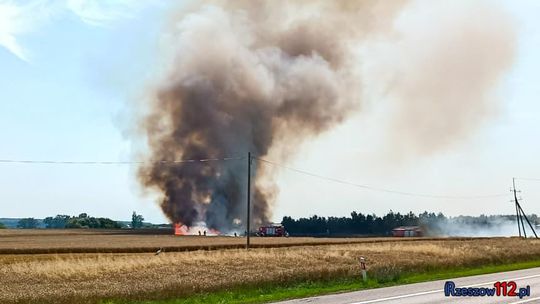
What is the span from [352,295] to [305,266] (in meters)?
8.11

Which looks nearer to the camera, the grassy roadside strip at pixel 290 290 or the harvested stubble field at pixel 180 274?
the grassy roadside strip at pixel 290 290

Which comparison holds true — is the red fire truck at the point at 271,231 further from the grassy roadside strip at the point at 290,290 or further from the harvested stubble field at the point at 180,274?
the grassy roadside strip at the point at 290,290

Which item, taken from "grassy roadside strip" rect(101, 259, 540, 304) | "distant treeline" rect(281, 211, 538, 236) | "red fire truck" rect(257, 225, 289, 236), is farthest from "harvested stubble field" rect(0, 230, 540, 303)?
"distant treeline" rect(281, 211, 538, 236)

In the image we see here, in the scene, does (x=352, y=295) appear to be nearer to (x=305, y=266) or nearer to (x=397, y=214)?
(x=305, y=266)

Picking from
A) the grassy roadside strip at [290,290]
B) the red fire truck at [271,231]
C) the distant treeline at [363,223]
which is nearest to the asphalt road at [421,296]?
the grassy roadside strip at [290,290]

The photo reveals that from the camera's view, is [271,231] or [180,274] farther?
[271,231]

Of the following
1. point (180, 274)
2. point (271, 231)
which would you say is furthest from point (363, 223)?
point (180, 274)

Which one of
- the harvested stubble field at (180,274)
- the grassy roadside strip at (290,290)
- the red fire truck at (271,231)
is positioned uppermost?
the red fire truck at (271,231)

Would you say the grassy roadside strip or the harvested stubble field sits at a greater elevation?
the harvested stubble field

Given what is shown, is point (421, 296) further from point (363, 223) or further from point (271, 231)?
point (363, 223)

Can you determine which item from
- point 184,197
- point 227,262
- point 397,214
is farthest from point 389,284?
point 397,214

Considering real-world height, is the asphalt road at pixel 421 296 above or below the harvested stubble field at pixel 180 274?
below

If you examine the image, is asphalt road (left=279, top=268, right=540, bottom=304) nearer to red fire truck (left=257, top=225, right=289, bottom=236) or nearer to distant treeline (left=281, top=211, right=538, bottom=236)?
red fire truck (left=257, top=225, right=289, bottom=236)

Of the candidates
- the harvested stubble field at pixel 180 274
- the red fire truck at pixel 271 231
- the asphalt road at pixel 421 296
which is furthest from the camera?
the red fire truck at pixel 271 231
